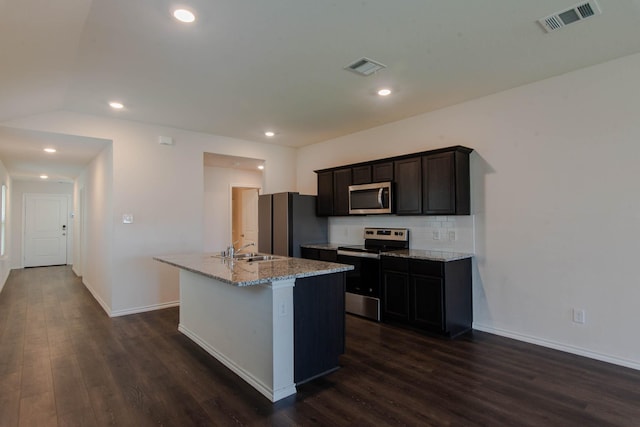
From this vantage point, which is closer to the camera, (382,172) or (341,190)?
(382,172)

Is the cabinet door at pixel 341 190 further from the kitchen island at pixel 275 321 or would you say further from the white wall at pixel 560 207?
the kitchen island at pixel 275 321

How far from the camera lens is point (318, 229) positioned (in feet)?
18.7

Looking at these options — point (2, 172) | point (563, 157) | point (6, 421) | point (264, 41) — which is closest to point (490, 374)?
point (563, 157)

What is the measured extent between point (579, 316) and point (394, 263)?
5.88ft

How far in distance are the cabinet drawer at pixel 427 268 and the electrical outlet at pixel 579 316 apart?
1.21 meters

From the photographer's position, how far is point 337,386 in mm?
2609

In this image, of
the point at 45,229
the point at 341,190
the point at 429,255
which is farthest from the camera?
the point at 45,229

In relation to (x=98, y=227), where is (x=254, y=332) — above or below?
below

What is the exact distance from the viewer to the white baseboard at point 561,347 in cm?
294

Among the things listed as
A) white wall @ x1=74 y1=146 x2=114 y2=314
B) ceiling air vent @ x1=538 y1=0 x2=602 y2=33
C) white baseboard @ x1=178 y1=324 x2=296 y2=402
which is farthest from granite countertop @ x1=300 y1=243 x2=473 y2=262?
white wall @ x1=74 y1=146 x2=114 y2=314

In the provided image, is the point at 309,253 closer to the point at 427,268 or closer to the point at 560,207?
the point at 427,268

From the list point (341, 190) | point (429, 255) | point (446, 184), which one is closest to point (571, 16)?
point (446, 184)

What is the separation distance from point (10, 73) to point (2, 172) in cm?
494

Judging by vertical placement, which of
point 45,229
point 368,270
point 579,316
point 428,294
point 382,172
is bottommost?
point 579,316
